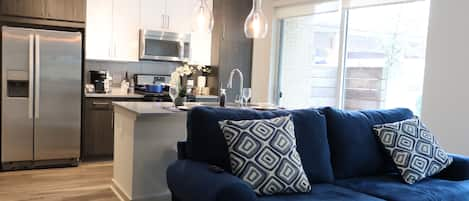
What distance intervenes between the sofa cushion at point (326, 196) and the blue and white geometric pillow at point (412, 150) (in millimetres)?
507

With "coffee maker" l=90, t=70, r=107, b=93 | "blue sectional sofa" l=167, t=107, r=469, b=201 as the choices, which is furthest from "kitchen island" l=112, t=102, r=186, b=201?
"coffee maker" l=90, t=70, r=107, b=93

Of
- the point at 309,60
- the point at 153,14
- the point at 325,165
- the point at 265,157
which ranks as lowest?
the point at 325,165

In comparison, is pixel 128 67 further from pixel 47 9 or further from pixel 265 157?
pixel 265 157

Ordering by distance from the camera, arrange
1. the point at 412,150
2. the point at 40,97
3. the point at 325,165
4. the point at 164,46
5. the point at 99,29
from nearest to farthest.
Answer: the point at 325,165
the point at 412,150
the point at 40,97
the point at 99,29
the point at 164,46

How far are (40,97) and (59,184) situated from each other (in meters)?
1.12

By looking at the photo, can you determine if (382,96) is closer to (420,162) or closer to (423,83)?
(423,83)

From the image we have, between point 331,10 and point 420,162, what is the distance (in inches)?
105

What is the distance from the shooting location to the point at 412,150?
2.95 m

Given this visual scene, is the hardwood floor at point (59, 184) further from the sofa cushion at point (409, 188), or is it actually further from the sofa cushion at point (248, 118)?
the sofa cushion at point (409, 188)

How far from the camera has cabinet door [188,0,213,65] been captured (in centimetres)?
615

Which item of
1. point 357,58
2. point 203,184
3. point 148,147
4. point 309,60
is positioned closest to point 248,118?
point 203,184

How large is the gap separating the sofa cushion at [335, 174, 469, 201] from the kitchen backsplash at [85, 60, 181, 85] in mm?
3959

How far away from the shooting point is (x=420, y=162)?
292 centimetres

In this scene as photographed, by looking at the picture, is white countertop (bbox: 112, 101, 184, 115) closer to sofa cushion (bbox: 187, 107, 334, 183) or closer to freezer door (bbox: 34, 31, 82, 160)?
sofa cushion (bbox: 187, 107, 334, 183)
